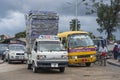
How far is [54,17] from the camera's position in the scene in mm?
31312

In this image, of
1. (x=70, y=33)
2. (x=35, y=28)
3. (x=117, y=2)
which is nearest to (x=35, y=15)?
(x=35, y=28)

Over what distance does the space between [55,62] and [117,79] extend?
416cm

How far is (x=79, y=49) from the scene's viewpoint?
28859 mm

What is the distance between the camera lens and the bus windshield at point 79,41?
29250mm

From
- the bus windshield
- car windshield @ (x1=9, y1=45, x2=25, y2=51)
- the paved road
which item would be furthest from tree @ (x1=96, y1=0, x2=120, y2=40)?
the paved road

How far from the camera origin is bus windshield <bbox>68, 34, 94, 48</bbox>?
2925 centimetres

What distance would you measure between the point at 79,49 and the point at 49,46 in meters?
5.11

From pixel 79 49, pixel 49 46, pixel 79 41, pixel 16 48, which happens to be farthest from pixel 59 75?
pixel 16 48

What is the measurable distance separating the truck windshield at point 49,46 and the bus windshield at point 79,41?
4.86 meters

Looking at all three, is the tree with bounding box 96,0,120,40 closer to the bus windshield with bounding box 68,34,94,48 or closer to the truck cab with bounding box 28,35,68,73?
the bus windshield with bounding box 68,34,94,48

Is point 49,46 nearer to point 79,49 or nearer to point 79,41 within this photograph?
point 79,49

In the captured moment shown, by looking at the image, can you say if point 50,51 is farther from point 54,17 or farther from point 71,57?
point 54,17

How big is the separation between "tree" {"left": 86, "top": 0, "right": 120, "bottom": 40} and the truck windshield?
30711 millimetres

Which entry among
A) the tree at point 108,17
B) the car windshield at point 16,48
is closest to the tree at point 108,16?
the tree at point 108,17
